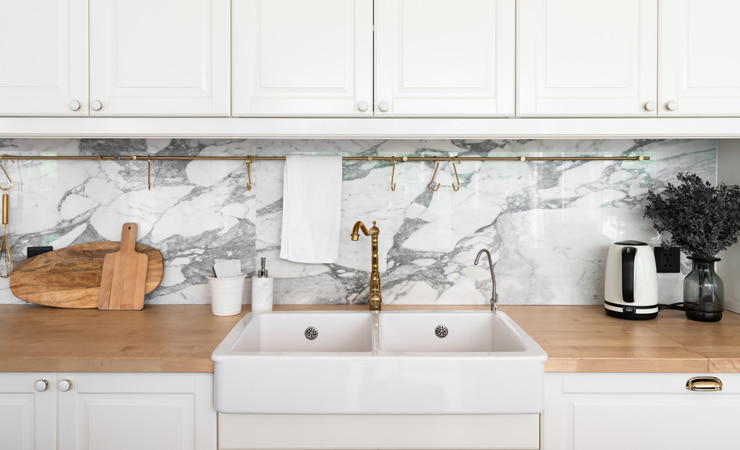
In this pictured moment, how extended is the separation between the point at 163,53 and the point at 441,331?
4.33 ft

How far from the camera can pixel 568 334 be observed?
4.57 ft

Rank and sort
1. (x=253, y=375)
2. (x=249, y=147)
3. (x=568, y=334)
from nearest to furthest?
(x=253, y=375), (x=568, y=334), (x=249, y=147)

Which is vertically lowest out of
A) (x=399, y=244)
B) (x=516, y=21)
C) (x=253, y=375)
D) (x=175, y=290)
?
(x=253, y=375)

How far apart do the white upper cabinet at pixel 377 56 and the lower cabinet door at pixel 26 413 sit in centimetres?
98

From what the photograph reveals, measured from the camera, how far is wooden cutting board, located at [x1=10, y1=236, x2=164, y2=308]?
5.66 feet

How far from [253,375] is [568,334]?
95cm

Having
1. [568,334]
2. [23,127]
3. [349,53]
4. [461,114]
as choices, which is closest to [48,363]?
[23,127]

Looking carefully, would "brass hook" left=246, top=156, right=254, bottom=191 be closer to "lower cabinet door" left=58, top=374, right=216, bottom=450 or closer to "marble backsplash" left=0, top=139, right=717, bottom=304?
"marble backsplash" left=0, top=139, right=717, bottom=304

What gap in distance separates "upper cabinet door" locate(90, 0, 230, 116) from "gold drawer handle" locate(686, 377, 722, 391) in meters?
1.55

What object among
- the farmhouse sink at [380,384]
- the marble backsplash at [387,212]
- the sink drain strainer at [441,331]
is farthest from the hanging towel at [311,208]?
the farmhouse sink at [380,384]

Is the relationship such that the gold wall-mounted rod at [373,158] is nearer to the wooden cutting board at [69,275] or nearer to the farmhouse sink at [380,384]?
the wooden cutting board at [69,275]

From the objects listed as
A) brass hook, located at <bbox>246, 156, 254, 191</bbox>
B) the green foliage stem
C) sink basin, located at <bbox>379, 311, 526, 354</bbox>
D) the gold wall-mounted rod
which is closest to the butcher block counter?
sink basin, located at <bbox>379, 311, 526, 354</bbox>

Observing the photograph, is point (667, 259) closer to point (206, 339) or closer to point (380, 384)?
point (380, 384)

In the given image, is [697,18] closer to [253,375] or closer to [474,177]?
[474,177]
